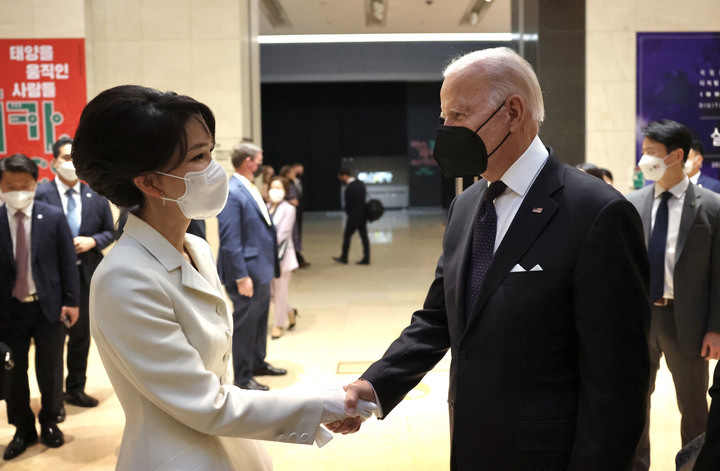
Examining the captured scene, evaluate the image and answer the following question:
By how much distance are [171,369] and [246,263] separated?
442cm

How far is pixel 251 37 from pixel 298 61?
13.6m

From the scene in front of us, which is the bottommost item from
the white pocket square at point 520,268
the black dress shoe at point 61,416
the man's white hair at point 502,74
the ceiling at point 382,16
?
the black dress shoe at point 61,416

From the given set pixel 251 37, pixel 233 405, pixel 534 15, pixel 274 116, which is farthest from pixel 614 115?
pixel 274 116

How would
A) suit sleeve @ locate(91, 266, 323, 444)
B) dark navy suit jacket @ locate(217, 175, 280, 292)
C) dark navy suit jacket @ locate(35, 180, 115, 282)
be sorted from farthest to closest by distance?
1. dark navy suit jacket @ locate(217, 175, 280, 292)
2. dark navy suit jacket @ locate(35, 180, 115, 282)
3. suit sleeve @ locate(91, 266, 323, 444)

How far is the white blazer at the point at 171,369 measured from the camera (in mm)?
1655

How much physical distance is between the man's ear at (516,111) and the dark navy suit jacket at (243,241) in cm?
397

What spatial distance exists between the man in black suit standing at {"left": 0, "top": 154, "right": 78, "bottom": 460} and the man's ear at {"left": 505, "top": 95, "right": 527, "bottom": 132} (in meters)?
3.72

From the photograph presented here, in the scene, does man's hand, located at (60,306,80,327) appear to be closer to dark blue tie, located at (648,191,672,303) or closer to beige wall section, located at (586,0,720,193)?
dark blue tie, located at (648,191,672,303)

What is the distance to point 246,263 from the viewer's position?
605 cm

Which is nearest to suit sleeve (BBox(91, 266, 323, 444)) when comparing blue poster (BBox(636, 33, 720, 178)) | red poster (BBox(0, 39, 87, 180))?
red poster (BBox(0, 39, 87, 180))

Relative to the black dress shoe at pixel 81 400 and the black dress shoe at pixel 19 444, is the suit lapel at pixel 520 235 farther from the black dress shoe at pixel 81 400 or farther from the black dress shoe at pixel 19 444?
the black dress shoe at pixel 81 400

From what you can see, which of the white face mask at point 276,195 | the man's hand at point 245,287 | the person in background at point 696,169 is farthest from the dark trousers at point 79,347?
the person in background at point 696,169

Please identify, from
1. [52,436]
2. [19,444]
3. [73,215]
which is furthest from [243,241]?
[19,444]

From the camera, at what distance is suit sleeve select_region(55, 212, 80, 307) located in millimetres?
4926
